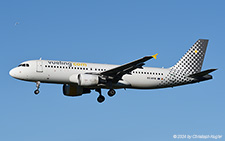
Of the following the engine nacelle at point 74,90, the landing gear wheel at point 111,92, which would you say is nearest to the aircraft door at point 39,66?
the engine nacelle at point 74,90

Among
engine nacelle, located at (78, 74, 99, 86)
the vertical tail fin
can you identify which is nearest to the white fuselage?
engine nacelle, located at (78, 74, 99, 86)

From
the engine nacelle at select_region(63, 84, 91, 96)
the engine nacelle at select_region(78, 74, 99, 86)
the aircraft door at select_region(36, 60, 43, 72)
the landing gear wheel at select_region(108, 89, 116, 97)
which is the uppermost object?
the aircraft door at select_region(36, 60, 43, 72)

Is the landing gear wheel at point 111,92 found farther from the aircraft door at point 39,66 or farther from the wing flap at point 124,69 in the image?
the aircraft door at point 39,66

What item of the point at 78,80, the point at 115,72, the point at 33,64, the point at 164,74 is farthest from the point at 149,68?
the point at 33,64

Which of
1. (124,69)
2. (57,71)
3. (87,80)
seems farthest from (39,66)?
(124,69)

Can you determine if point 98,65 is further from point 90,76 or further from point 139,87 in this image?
point 139,87

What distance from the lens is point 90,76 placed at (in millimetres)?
43844

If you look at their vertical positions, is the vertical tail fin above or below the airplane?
above

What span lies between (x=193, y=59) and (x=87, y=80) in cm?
1441

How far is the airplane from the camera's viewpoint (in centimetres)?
4366

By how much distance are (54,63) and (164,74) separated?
12426 millimetres

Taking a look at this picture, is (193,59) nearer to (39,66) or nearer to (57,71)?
(57,71)

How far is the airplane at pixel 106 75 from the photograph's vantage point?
43.7 metres

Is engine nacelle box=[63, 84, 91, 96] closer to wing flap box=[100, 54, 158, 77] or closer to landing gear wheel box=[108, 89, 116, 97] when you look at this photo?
landing gear wheel box=[108, 89, 116, 97]
